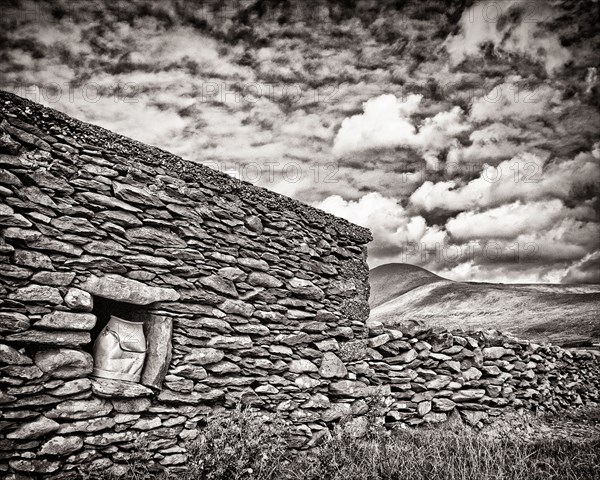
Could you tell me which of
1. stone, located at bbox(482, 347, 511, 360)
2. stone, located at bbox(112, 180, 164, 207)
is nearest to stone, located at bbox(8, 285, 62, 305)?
stone, located at bbox(112, 180, 164, 207)

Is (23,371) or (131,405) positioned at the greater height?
(23,371)

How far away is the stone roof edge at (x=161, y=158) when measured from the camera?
3.64m

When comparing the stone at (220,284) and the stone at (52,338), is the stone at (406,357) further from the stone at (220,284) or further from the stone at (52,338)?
the stone at (52,338)

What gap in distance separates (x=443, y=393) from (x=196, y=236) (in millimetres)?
5125

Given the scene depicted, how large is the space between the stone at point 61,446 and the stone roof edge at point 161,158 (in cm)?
306

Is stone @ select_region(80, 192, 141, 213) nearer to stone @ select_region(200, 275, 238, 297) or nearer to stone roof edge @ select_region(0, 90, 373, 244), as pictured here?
stone roof edge @ select_region(0, 90, 373, 244)

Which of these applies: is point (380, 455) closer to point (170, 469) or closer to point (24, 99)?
point (170, 469)

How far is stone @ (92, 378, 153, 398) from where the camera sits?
11.9ft

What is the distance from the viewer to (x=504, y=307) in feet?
64.5

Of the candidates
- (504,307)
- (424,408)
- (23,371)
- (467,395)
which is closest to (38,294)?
(23,371)

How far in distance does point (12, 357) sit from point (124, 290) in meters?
1.09

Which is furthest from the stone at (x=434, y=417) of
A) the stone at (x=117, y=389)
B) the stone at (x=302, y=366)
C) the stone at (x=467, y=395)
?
the stone at (x=117, y=389)

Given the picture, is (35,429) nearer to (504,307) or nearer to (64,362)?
(64,362)

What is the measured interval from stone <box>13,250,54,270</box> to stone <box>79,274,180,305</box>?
38 centimetres
